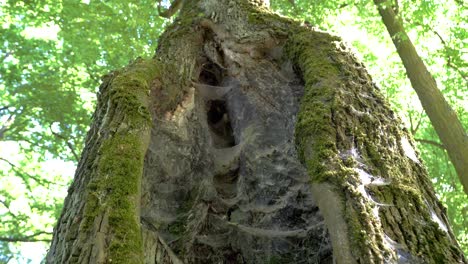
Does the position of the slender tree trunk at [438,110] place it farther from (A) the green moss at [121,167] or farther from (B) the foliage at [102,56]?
(A) the green moss at [121,167]

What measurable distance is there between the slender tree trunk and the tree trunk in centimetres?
384

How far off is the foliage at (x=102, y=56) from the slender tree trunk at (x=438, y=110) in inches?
34.0

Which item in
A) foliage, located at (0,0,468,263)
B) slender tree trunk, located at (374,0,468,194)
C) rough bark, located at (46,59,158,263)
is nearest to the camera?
rough bark, located at (46,59,158,263)

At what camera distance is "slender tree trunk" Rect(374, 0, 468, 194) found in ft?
19.3

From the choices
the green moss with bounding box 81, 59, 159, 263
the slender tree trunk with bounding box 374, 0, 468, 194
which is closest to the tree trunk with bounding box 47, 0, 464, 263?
the green moss with bounding box 81, 59, 159, 263

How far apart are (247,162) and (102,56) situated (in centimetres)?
678

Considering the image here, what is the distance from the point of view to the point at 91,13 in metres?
7.64

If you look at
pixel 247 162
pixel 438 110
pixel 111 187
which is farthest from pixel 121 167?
pixel 438 110

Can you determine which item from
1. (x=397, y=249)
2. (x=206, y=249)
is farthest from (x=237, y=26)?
(x=397, y=249)

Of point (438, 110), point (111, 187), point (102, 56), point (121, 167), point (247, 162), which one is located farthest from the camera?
point (102, 56)

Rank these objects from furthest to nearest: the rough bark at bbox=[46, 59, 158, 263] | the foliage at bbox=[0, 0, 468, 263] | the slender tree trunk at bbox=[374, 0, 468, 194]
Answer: the foliage at bbox=[0, 0, 468, 263], the slender tree trunk at bbox=[374, 0, 468, 194], the rough bark at bbox=[46, 59, 158, 263]

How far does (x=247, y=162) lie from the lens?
3.17 metres

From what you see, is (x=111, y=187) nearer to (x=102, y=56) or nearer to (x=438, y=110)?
(x=438, y=110)

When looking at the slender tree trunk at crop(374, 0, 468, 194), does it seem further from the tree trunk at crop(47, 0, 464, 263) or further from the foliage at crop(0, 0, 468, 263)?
the tree trunk at crop(47, 0, 464, 263)
